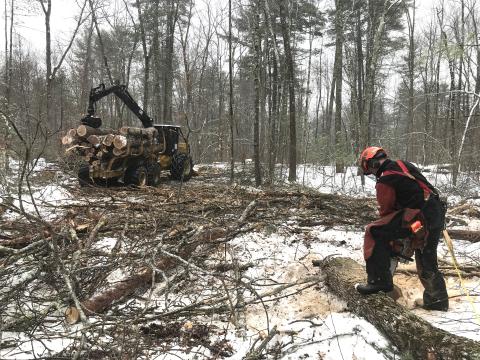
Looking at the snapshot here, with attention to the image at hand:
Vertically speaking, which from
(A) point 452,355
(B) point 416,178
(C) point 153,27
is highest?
(C) point 153,27

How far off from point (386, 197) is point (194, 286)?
256cm

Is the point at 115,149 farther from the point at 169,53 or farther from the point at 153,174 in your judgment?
the point at 169,53

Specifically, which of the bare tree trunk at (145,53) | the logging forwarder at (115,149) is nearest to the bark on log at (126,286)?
the logging forwarder at (115,149)

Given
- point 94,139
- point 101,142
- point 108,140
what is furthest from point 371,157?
point 94,139

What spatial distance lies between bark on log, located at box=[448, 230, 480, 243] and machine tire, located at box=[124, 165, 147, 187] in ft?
26.3

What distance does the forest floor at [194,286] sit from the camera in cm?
336

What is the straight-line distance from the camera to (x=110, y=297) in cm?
413

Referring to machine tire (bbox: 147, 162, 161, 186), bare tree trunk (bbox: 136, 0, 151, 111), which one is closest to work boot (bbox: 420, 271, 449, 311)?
machine tire (bbox: 147, 162, 161, 186)

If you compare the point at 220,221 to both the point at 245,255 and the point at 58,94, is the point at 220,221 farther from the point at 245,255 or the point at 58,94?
the point at 58,94

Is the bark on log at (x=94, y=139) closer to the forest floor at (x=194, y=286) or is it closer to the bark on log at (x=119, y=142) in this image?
the bark on log at (x=119, y=142)

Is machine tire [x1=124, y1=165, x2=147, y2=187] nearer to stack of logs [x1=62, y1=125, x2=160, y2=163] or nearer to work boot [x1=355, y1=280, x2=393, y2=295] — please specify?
stack of logs [x1=62, y1=125, x2=160, y2=163]

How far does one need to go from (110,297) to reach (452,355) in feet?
11.0

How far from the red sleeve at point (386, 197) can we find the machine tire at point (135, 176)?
812 centimetres

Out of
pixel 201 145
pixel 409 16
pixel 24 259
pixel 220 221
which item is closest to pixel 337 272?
pixel 220 221
